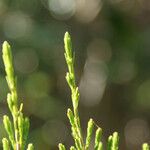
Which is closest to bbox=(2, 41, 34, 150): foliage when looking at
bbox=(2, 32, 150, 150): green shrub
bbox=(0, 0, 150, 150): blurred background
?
bbox=(2, 32, 150, 150): green shrub

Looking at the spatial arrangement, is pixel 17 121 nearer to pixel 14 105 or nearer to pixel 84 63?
pixel 14 105

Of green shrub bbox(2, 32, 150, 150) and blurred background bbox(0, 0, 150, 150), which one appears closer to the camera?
green shrub bbox(2, 32, 150, 150)

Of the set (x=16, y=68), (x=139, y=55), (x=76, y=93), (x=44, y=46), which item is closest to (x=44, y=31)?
(x=44, y=46)

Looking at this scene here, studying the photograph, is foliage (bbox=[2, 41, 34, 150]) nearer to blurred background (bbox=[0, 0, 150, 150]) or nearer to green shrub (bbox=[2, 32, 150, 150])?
green shrub (bbox=[2, 32, 150, 150])

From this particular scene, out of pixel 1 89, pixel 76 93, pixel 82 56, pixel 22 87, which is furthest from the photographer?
pixel 82 56

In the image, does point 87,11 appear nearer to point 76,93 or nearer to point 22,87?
point 22,87

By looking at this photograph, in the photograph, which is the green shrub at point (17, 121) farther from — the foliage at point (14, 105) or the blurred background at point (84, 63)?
the blurred background at point (84, 63)

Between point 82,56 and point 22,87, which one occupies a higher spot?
point 82,56

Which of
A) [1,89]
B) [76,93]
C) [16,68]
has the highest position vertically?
[16,68]
